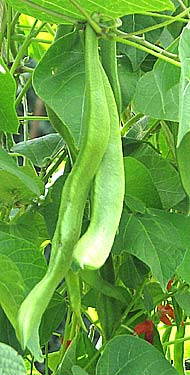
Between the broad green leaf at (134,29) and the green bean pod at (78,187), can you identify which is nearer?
the green bean pod at (78,187)

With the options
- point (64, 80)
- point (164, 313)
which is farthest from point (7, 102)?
point (164, 313)

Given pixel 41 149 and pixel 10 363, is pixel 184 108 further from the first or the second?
pixel 41 149

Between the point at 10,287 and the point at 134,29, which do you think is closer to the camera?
the point at 10,287

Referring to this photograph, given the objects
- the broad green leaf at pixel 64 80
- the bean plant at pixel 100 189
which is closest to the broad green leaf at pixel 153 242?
the bean plant at pixel 100 189

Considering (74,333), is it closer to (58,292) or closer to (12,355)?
(58,292)

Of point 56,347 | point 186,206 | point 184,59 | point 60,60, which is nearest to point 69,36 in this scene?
point 60,60

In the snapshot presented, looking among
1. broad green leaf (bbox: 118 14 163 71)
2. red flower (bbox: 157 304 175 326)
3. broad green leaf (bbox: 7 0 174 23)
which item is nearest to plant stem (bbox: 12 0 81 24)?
broad green leaf (bbox: 7 0 174 23)

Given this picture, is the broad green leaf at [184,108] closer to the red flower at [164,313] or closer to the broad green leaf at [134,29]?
the broad green leaf at [134,29]
